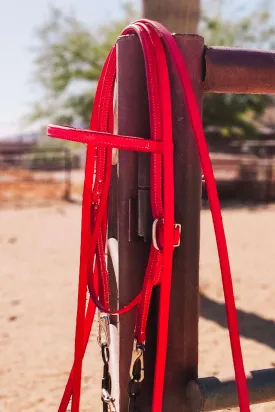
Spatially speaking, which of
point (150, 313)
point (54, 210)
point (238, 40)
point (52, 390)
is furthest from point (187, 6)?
point (238, 40)

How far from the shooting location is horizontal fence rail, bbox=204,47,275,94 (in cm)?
100

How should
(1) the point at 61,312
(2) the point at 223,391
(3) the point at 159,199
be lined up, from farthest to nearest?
1. (1) the point at 61,312
2. (2) the point at 223,391
3. (3) the point at 159,199

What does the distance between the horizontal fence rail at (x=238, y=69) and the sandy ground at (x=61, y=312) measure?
2.14ft

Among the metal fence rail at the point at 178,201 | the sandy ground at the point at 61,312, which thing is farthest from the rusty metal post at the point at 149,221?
the sandy ground at the point at 61,312

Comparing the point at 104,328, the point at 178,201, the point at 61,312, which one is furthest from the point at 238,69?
the point at 61,312

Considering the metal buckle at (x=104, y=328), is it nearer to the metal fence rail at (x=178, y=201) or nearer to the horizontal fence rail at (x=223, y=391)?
the metal fence rail at (x=178, y=201)

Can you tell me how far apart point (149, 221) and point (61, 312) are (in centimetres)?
261

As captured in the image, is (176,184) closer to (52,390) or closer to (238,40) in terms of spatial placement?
(52,390)

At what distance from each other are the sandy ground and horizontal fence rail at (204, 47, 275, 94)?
0.65 meters

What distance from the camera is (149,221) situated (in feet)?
3.26

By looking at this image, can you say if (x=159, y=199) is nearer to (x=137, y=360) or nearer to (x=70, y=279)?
(x=137, y=360)

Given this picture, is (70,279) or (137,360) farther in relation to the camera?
(70,279)

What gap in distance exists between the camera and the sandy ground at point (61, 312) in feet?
7.79

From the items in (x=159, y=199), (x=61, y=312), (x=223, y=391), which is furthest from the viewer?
(x=61, y=312)
